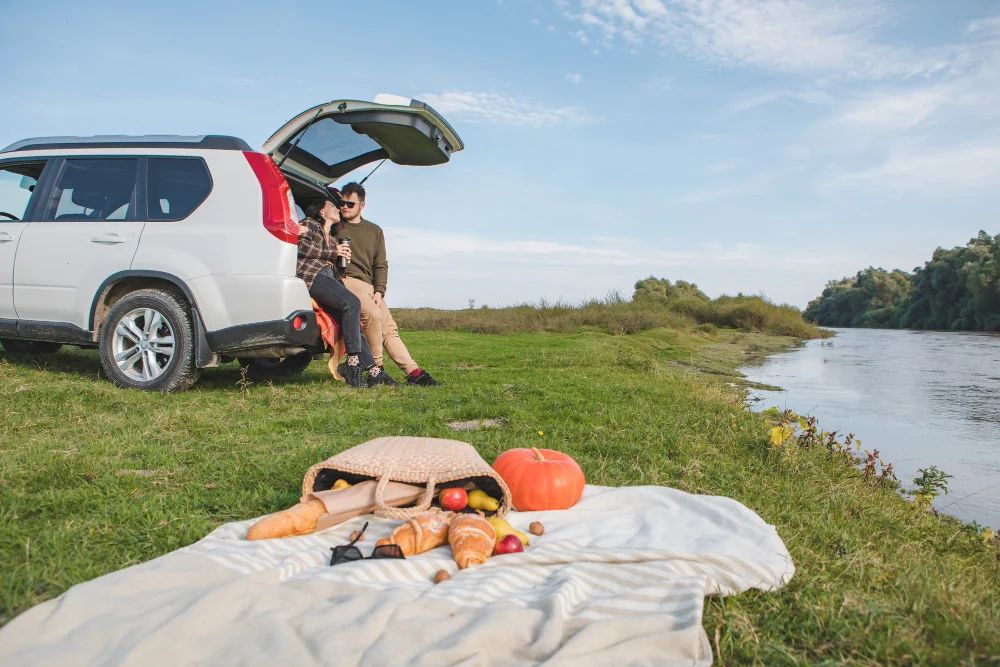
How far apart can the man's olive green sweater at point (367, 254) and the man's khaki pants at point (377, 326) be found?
10 cm

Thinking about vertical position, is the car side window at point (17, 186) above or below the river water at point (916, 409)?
above

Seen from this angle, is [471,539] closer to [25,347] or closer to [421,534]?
[421,534]

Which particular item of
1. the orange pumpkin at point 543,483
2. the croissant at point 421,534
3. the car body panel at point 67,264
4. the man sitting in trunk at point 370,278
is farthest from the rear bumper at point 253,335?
the croissant at point 421,534

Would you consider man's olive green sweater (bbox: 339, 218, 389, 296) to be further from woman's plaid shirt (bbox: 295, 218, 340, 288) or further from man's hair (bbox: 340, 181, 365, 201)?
woman's plaid shirt (bbox: 295, 218, 340, 288)

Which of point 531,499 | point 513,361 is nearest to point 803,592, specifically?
point 531,499

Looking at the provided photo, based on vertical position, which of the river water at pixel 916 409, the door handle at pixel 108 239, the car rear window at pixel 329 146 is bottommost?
the river water at pixel 916 409

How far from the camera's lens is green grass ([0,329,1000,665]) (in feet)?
7.09

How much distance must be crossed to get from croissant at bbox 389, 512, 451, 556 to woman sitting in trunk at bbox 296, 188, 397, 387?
4.20 m

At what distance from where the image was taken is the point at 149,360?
6.02 metres

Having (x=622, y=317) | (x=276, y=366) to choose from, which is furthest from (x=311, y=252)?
(x=622, y=317)

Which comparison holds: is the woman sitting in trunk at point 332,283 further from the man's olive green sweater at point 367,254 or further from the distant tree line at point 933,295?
the distant tree line at point 933,295

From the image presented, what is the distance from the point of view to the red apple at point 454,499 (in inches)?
123

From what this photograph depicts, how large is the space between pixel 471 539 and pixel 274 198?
164 inches

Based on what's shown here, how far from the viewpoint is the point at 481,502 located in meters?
3.23
